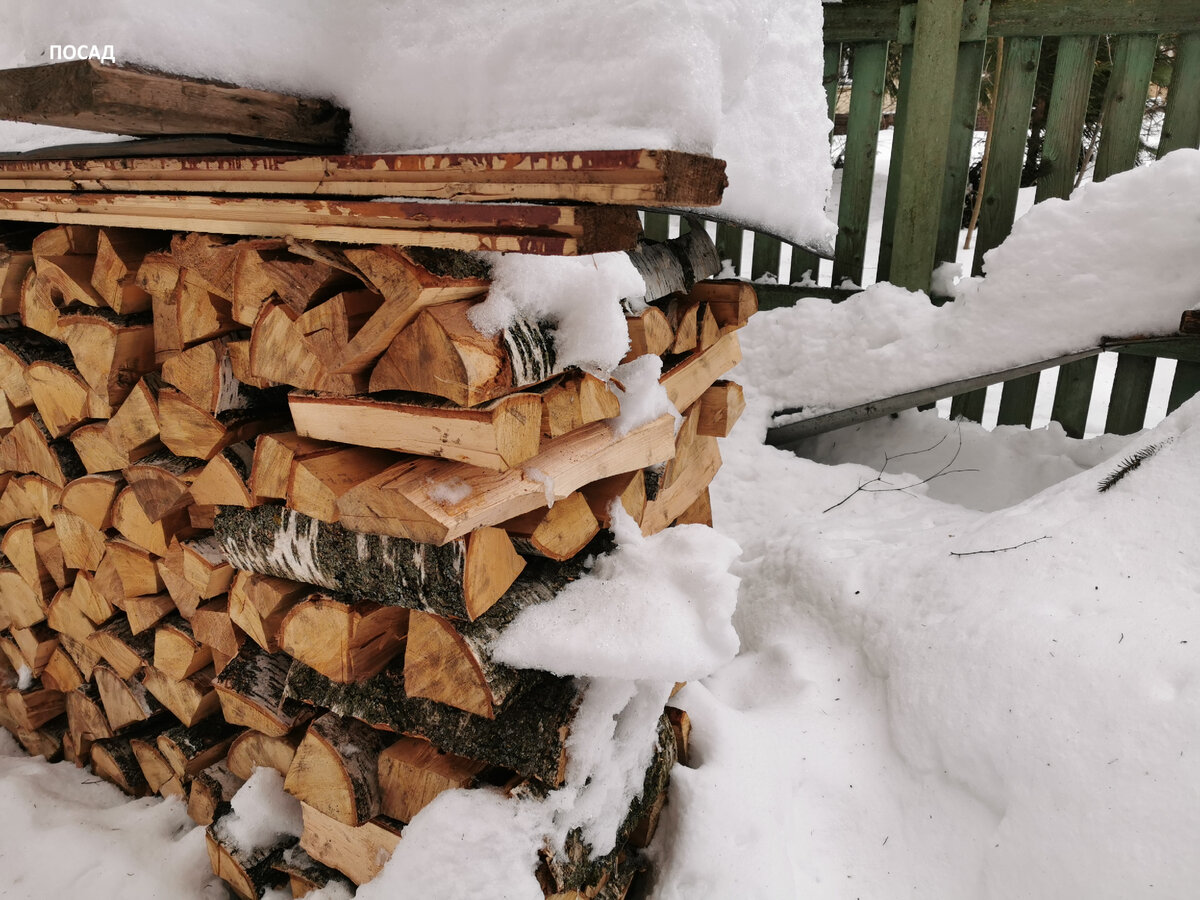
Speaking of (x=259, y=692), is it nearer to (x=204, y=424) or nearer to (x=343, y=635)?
(x=343, y=635)

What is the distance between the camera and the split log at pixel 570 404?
135 centimetres

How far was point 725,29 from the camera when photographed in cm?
113

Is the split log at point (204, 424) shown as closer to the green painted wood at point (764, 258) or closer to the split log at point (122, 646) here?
the split log at point (122, 646)

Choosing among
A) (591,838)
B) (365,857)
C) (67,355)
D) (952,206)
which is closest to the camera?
(591,838)

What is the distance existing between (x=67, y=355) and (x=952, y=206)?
3.35 m

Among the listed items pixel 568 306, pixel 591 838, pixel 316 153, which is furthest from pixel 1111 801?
pixel 316 153

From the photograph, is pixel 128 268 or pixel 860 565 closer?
pixel 128 268

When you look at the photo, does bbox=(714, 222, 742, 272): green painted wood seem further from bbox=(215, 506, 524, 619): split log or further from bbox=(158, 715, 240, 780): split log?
bbox=(158, 715, 240, 780): split log

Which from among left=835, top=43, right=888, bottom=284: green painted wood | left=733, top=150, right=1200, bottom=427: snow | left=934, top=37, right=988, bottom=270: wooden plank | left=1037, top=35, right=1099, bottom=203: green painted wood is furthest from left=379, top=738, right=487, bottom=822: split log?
left=1037, top=35, right=1099, bottom=203: green painted wood

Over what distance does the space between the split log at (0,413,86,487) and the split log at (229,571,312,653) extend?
70cm

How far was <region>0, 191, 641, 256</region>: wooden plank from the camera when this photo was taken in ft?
3.53

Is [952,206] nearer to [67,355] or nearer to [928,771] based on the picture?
[928,771]

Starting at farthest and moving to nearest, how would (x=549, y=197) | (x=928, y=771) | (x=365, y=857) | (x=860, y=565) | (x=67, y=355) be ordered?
(x=860, y=565), (x=67, y=355), (x=928, y=771), (x=365, y=857), (x=549, y=197)

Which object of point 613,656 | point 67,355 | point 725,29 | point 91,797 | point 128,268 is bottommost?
point 91,797
